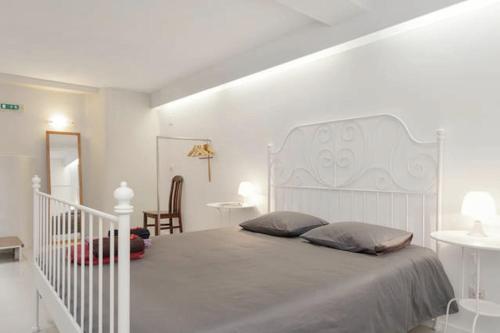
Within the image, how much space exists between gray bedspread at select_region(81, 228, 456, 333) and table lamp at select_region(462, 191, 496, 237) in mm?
355

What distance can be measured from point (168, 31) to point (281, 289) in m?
2.70

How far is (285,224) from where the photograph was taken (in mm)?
2982

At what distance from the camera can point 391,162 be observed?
9.23 ft

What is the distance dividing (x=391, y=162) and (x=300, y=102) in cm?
116

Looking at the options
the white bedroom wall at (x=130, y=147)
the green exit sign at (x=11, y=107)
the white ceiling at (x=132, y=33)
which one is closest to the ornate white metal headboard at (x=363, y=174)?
the white ceiling at (x=132, y=33)

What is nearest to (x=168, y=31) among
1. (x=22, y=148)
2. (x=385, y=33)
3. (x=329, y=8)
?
(x=329, y=8)

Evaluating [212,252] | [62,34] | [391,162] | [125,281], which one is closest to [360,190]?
[391,162]

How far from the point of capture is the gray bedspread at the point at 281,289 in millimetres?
1406

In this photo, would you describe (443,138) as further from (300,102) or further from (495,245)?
(300,102)

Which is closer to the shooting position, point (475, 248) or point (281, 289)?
point (281, 289)

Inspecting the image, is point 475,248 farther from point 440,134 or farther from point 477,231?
point 440,134

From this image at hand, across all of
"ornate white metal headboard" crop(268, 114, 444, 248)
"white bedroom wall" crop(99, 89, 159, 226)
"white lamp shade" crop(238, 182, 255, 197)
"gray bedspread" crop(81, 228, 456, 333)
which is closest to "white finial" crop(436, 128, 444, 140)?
"ornate white metal headboard" crop(268, 114, 444, 248)

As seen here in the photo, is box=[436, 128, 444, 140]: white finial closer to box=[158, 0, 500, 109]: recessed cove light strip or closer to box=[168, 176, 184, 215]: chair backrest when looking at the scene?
box=[158, 0, 500, 109]: recessed cove light strip

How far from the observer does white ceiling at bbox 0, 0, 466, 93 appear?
283cm
